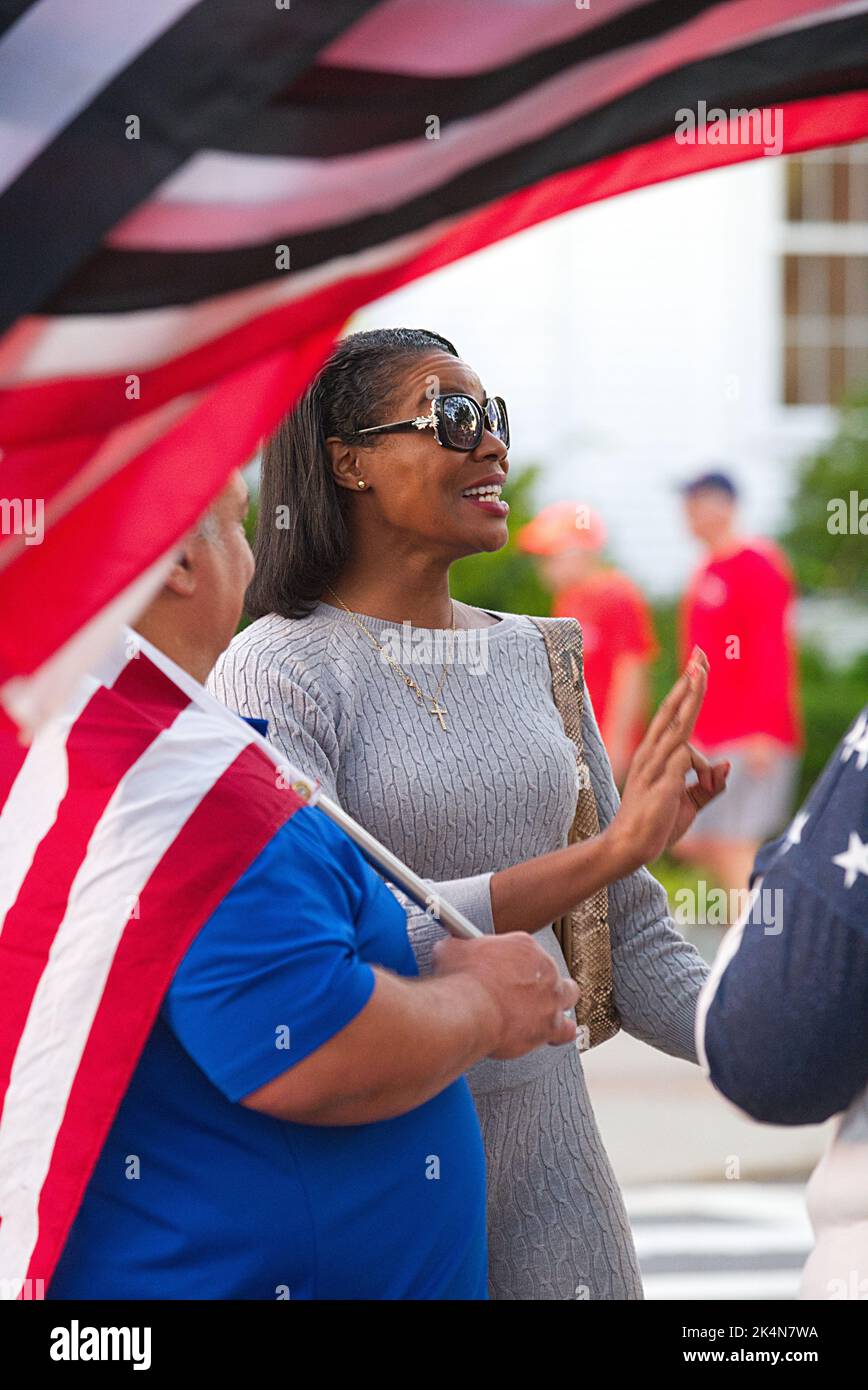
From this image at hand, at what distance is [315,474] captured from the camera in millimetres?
3393

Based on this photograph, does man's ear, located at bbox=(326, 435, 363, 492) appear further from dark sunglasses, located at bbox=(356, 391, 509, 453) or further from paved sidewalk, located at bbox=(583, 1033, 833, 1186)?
paved sidewalk, located at bbox=(583, 1033, 833, 1186)

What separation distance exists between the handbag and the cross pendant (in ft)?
0.90

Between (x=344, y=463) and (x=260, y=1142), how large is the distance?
56.5 inches

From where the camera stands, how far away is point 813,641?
1398 cm

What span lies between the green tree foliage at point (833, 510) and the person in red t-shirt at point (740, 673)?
486cm

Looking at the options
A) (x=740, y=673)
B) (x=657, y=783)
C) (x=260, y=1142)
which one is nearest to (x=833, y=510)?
(x=740, y=673)

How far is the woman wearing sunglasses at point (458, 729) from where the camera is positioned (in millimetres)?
3072

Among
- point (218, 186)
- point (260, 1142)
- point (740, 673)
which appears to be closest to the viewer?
point (218, 186)

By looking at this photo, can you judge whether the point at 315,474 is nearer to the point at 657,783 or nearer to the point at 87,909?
the point at 657,783

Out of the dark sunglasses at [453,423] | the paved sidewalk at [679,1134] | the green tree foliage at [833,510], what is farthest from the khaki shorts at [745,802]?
the dark sunglasses at [453,423]

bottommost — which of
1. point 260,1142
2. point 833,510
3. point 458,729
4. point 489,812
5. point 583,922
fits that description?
point 260,1142

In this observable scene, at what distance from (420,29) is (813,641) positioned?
1203 cm

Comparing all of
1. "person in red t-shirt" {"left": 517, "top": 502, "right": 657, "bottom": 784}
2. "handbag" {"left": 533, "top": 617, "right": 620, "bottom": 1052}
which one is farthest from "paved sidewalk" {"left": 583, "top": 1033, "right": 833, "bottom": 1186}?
"handbag" {"left": 533, "top": 617, "right": 620, "bottom": 1052}
